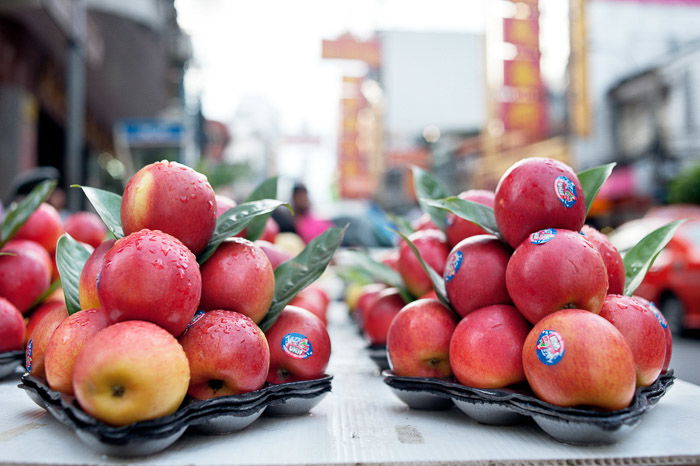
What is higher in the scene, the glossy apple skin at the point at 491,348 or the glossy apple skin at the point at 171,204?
the glossy apple skin at the point at 171,204

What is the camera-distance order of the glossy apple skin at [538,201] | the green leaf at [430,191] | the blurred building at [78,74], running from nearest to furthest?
the glossy apple skin at [538,201]
the green leaf at [430,191]
the blurred building at [78,74]

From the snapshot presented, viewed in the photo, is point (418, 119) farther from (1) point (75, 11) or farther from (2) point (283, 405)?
(2) point (283, 405)

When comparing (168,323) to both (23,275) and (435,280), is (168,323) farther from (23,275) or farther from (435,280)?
(23,275)

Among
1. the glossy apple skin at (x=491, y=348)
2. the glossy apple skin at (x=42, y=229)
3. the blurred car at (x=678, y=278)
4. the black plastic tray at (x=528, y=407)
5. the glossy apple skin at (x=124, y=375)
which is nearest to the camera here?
the glossy apple skin at (x=124, y=375)

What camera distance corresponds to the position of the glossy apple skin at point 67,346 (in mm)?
1378

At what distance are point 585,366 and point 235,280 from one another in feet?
2.93

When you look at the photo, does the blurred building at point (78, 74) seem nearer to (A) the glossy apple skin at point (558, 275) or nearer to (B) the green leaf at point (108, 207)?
(B) the green leaf at point (108, 207)

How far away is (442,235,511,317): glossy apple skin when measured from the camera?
1.69 metres

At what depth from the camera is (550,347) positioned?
1.40m

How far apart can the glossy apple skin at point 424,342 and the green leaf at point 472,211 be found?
285mm

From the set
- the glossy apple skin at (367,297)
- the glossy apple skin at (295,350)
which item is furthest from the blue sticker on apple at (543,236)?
the glossy apple skin at (367,297)

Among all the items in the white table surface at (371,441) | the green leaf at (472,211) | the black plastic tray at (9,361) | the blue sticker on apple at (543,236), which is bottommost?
the white table surface at (371,441)

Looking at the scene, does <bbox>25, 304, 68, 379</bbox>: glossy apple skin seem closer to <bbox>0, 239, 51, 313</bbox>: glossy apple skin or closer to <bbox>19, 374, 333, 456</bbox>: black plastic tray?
<bbox>19, 374, 333, 456</bbox>: black plastic tray

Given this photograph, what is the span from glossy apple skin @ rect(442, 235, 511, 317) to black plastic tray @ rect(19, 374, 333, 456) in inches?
18.1
